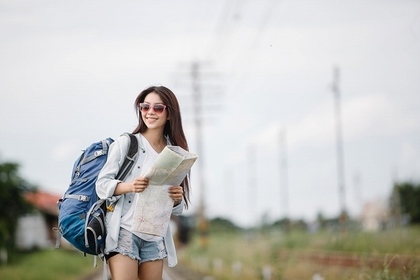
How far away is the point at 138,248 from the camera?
5.77 meters

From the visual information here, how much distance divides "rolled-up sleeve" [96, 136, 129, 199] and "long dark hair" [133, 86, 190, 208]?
0.87ft

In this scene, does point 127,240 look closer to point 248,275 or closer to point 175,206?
point 175,206

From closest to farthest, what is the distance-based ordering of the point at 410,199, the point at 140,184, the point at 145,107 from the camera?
the point at 140,184 < the point at 145,107 < the point at 410,199

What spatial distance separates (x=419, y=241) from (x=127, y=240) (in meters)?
13.6

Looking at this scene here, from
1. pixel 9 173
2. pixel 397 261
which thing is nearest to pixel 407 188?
pixel 9 173

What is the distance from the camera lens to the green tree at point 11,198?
3578 centimetres

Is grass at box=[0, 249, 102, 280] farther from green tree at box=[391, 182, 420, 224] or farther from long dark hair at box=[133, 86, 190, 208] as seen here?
green tree at box=[391, 182, 420, 224]

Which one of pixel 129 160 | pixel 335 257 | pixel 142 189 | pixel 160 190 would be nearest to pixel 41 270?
pixel 335 257

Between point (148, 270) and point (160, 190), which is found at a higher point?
point (160, 190)

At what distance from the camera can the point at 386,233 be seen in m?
22.2

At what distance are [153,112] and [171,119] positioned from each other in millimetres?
148

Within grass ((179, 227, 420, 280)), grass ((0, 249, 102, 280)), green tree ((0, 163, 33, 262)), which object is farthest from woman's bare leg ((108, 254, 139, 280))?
green tree ((0, 163, 33, 262))

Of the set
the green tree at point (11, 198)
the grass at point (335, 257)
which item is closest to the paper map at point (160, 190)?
the grass at point (335, 257)

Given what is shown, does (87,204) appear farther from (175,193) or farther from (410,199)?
(410,199)
